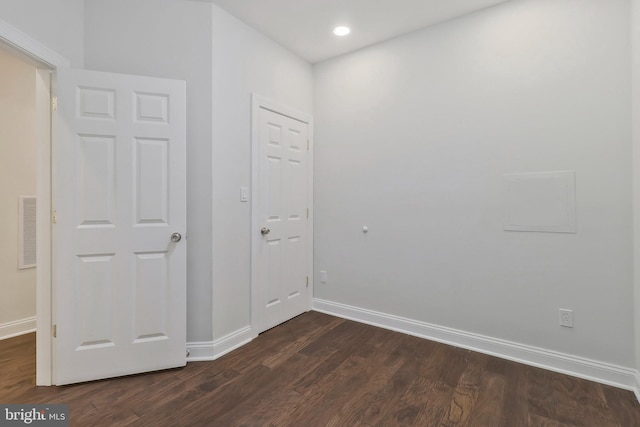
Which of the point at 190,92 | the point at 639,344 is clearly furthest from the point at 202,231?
the point at 639,344

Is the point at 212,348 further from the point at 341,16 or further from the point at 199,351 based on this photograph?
the point at 341,16

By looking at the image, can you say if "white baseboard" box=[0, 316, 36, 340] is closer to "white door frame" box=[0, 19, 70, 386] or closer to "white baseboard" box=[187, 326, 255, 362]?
"white door frame" box=[0, 19, 70, 386]

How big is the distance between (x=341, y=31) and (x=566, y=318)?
9.48 feet

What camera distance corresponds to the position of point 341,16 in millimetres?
2467

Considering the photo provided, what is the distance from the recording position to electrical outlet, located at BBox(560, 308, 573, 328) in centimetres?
209

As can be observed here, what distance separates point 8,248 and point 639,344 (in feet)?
15.9

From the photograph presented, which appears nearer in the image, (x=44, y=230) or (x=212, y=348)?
(x=44, y=230)

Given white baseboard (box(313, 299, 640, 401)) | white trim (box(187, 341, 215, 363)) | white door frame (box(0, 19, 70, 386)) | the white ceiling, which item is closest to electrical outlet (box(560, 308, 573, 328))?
white baseboard (box(313, 299, 640, 401))

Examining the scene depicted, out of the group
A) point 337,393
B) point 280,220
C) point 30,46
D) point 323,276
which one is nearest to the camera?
point 30,46

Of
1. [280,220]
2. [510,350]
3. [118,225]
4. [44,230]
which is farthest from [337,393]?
[44,230]

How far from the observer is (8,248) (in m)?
2.69

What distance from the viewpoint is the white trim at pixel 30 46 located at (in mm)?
1562

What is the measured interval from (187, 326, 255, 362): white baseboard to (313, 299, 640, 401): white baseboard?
3.86 feet

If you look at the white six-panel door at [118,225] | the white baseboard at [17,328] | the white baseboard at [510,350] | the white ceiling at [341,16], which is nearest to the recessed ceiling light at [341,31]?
the white ceiling at [341,16]
